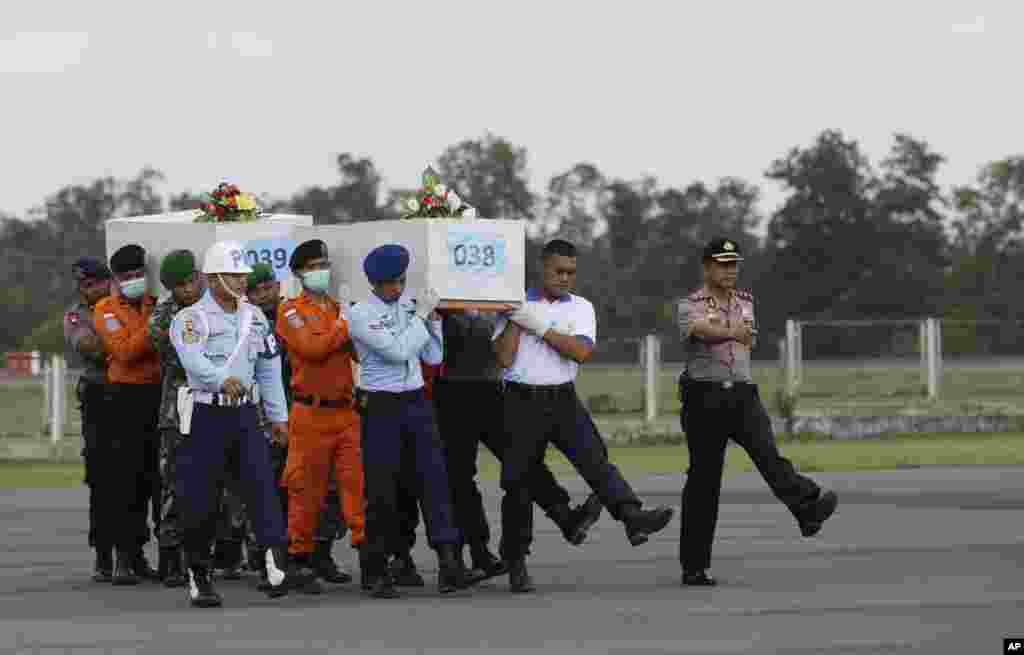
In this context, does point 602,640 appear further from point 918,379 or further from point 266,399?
point 918,379

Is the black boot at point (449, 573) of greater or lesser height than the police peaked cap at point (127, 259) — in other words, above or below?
Answer: below

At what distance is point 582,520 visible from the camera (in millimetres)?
13789

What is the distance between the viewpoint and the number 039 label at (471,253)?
13.6m

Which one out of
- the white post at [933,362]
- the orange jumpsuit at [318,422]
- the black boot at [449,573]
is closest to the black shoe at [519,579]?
the black boot at [449,573]

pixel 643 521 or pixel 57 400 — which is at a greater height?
pixel 643 521

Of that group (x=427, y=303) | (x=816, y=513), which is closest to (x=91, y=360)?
(x=427, y=303)

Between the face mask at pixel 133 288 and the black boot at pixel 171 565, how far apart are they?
158 cm

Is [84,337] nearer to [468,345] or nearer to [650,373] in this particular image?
[468,345]

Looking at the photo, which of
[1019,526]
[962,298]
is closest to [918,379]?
[1019,526]

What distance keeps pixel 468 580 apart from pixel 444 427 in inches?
42.1

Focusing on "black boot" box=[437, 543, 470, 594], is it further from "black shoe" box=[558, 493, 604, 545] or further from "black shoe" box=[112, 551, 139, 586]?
"black shoe" box=[112, 551, 139, 586]

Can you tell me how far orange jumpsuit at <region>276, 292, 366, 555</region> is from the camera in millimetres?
13414

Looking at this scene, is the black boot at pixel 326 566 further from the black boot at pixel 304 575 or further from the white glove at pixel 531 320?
the white glove at pixel 531 320

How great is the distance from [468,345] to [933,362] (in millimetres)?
24410
